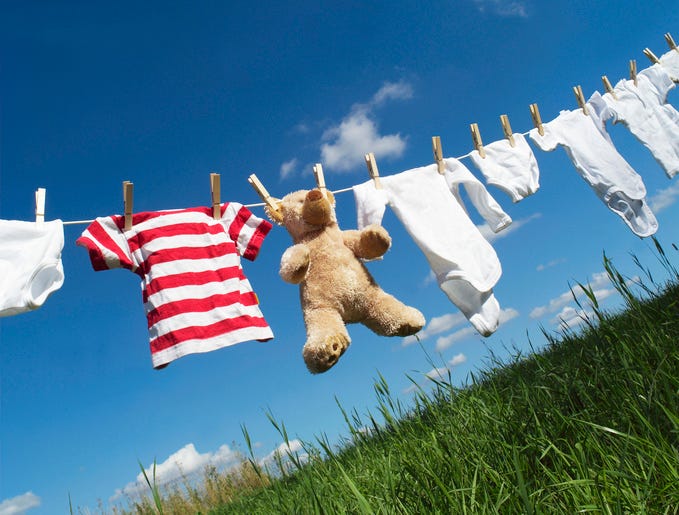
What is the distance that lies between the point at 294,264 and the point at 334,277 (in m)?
0.20

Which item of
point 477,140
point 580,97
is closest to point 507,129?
point 477,140

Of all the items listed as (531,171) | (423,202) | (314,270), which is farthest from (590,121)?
(314,270)

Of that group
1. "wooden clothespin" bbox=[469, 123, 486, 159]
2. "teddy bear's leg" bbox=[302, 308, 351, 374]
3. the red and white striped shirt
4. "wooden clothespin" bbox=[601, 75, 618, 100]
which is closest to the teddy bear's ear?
the red and white striped shirt

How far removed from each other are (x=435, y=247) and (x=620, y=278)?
1.50 m

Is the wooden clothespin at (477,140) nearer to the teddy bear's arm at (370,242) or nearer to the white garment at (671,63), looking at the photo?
the teddy bear's arm at (370,242)

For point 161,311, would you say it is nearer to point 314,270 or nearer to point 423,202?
point 314,270

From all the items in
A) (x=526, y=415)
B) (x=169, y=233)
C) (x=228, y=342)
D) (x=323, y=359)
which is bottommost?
(x=526, y=415)

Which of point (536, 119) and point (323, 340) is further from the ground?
point (536, 119)

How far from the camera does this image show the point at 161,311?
2398 millimetres

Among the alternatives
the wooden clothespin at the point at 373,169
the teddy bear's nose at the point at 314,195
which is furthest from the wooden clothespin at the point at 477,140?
the teddy bear's nose at the point at 314,195

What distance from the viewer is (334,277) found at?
2.52 meters

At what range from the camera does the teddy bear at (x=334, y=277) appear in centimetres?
246

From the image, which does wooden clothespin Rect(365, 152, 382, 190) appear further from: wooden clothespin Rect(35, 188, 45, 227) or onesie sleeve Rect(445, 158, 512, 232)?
wooden clothespin Rect(35, 188, 45, 227)

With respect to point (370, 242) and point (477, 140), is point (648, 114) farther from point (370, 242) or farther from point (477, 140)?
point (370, 242)
